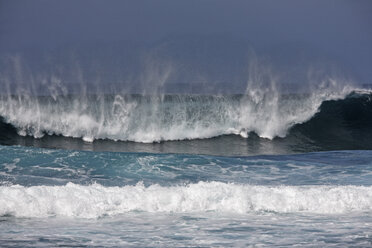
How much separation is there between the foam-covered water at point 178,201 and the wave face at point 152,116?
3.67m

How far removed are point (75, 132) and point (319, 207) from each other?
443 inches

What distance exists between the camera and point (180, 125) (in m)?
19.7

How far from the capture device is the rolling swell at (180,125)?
18047mm

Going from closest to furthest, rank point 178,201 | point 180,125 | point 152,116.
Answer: point 178,201 → point 180,125 → point 152,116

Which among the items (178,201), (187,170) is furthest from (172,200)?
(187,170)

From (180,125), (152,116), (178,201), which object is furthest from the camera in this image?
(152,116)

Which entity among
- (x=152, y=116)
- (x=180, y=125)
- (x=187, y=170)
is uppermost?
(x=152, y=116)

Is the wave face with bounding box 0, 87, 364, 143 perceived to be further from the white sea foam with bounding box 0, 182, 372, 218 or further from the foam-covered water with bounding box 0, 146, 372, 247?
the white sea foam with bounding box 0, 182, 372, 218

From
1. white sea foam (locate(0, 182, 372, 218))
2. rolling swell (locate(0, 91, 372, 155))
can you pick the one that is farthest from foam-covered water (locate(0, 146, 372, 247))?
rolling swell (locate(0, 91, 372, 155))

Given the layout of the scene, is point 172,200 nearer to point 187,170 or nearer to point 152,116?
point 187,170

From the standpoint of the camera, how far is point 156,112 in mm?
20016

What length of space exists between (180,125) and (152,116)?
1.15 metres

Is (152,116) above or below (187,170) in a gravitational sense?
above

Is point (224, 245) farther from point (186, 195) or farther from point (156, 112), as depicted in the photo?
point (156, 112)
